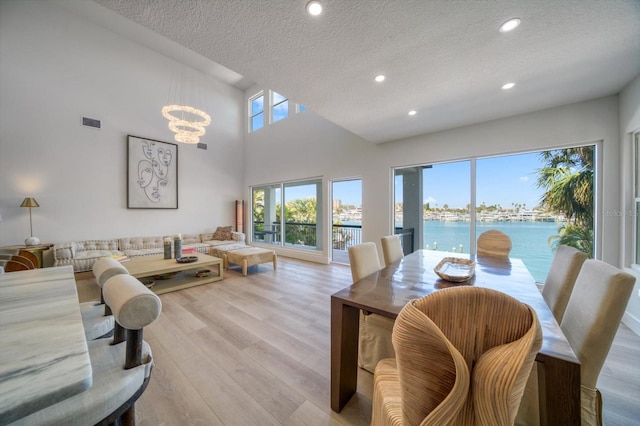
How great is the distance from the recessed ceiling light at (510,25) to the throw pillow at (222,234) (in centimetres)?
620

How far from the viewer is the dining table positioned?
1.40 ft

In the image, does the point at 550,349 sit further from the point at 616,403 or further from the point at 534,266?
the point at 534,266

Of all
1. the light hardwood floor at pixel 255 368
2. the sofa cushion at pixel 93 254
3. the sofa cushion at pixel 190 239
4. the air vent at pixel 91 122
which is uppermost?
the air vent at pixel 91 122

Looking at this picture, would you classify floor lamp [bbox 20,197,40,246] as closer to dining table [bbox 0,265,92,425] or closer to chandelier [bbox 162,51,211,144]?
chandelier [bbox 162,51,211,144]

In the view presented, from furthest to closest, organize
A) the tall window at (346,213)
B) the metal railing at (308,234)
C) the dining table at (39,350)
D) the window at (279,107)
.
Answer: the window at (279,107) < the metal railing at (308,234) < the tall window at (346,213) < the dining table at (39,350)

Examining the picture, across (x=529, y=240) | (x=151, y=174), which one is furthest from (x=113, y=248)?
(x=529, y=240)

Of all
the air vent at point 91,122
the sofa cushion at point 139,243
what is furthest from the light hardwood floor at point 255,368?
the air vent at point 91,122

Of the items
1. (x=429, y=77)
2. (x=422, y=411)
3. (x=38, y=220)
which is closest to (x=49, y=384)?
(x=422, y=411)

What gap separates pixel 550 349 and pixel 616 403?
4.68 feet

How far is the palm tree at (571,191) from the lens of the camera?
117 inches

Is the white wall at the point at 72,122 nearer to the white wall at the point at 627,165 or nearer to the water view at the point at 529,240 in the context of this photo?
the water view at the point at 529,240

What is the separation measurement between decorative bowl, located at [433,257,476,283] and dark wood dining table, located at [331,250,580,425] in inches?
1.5

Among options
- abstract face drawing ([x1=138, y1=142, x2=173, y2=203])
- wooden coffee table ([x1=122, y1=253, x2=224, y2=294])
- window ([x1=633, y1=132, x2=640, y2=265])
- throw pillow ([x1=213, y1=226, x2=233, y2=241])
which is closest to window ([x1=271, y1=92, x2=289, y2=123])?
abstract face drawing ([x1=138, y1=142, x2=173, y2=203])

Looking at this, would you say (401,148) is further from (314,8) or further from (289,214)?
(289,214)
